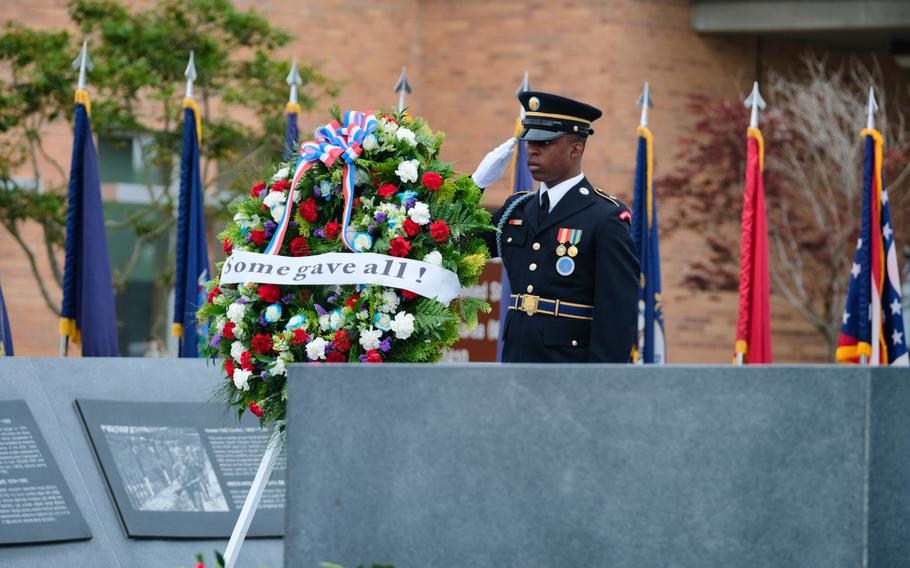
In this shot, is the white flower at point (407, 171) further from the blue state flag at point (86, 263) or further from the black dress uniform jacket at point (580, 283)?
the blue state flag at point (86, 263)

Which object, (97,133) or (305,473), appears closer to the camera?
(305,473)

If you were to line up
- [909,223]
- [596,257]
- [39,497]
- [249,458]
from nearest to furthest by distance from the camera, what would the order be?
1. [596,257]
2. [39,497]
3. [249,458]
4. [909,223]

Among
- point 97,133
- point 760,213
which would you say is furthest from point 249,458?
point 97,133

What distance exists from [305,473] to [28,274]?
422 inches

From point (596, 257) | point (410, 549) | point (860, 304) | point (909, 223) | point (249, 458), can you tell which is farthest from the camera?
point (909, 223)

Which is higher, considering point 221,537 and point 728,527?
point 728,527

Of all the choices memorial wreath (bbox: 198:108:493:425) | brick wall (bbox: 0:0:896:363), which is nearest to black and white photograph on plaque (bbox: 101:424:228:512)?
memorial wreath (bbox: 198:108:493:425)

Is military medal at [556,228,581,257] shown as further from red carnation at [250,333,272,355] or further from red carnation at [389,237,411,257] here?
red carnation at [250,333,272,355]

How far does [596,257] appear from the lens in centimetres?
431

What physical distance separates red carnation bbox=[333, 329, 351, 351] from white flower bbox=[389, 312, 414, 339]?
149mm

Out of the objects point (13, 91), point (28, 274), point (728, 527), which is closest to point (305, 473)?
point (728, 527)

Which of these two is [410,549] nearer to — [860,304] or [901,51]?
[860,304]

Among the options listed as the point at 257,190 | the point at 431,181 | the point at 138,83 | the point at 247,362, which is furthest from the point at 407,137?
the point at 138,83

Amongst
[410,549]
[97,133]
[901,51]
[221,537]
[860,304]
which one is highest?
[901,51]
